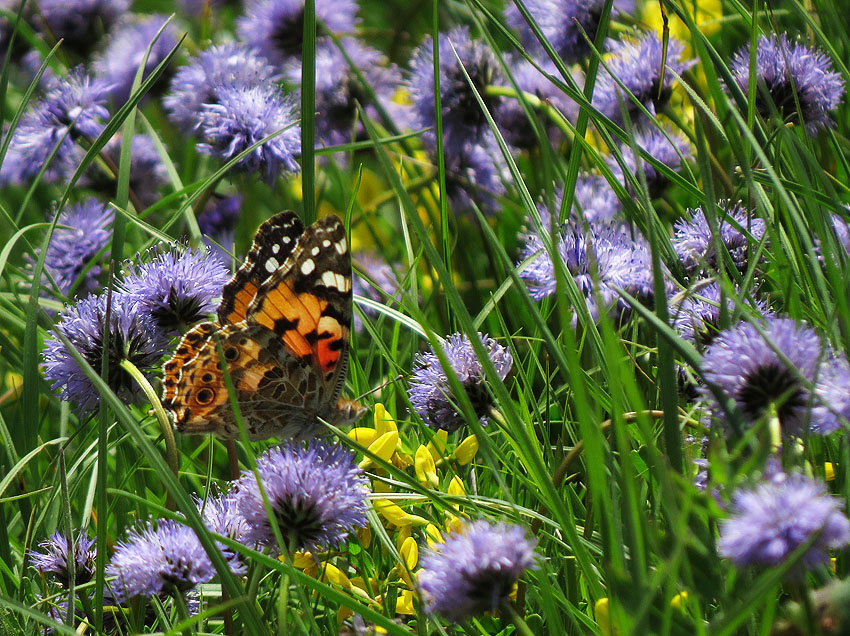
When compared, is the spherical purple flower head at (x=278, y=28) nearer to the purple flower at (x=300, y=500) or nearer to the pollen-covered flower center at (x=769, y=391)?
the purple flower at (x=300, y=500)

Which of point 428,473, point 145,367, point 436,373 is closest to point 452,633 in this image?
point 428,473

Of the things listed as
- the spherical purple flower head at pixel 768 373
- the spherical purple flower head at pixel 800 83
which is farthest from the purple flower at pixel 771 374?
the spherical purple flower head at pixel 800 83

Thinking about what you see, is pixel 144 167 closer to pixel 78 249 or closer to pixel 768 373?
pixel 78 249

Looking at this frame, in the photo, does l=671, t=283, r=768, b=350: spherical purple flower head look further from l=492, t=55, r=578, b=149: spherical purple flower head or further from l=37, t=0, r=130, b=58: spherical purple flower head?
l=37, t=0, r=130, b=58: spherical purple flower head

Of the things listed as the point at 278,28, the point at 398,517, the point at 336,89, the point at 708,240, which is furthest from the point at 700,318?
the point at 278,28

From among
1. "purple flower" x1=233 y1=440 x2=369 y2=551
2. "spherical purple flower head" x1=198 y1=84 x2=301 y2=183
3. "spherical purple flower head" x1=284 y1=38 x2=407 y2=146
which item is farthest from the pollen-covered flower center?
"spherical purple flower head" x1=284 y1=38 x2=407 y2=146

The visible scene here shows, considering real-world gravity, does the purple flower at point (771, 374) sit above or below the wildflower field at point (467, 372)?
below
